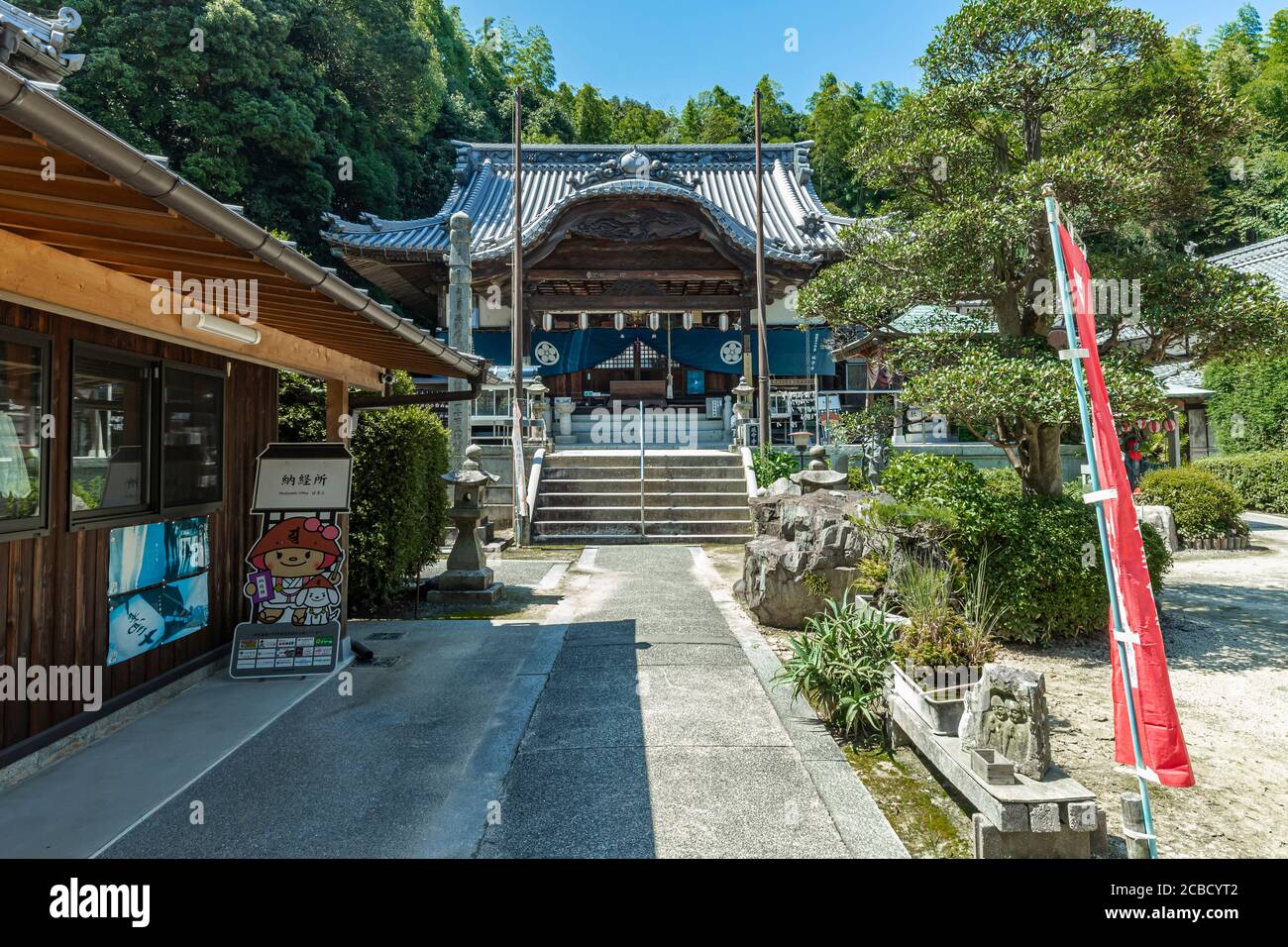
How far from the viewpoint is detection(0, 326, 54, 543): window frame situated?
3434mm

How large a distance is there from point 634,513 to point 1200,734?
859cm

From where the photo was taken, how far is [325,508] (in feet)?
17.5

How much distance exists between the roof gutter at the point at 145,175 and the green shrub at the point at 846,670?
349cm

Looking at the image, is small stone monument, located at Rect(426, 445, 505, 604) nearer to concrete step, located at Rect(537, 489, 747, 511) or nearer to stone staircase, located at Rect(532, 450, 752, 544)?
stone staircase, located at Rect(532, 450, 752, 544)

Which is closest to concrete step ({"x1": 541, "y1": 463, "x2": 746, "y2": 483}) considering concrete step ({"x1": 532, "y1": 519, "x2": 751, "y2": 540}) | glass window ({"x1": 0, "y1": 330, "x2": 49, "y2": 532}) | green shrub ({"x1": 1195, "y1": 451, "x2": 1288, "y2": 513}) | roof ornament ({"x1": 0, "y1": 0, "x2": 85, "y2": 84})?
concrete step ({"x1": 532, "y1": 519, "x2": 751, "y2": 540})

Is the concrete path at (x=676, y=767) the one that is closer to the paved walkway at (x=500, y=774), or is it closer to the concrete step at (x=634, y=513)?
the paved walkway at (x=500, y=774)

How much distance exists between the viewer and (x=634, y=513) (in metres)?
12.0

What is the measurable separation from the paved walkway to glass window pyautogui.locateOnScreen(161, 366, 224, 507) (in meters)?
1.44

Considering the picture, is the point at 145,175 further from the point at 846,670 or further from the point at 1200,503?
the point at 1200,503

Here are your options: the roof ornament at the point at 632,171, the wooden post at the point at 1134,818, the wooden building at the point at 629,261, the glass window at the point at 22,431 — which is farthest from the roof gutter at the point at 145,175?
the roof ornament at the point at 632,171

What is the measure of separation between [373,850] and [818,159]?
3748 centimetres

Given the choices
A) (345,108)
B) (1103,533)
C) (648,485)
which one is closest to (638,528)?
(648,485)

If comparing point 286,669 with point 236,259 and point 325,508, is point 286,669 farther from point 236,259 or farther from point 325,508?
point 236,259

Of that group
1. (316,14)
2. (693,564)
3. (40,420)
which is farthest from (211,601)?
(316,14)
